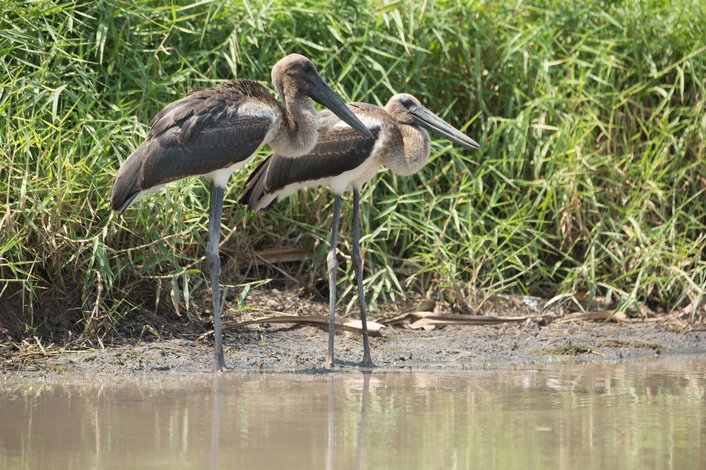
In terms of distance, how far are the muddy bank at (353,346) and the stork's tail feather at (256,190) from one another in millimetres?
610

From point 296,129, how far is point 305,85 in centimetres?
27

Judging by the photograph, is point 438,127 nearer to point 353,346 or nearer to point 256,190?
point 256,190

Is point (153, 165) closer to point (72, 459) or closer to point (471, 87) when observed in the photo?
point (72, 459)

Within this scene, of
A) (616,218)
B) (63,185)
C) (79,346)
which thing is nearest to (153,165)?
(63,185)

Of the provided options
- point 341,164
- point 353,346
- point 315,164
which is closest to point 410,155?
point 341,164

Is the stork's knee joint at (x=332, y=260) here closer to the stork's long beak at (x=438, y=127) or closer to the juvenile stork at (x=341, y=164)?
the juvenile stork at (x=341, y=164)

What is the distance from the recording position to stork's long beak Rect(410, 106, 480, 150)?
6695mm

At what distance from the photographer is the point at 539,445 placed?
380cm

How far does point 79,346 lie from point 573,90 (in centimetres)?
372

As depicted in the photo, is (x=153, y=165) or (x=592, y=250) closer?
(x=153, y=165)

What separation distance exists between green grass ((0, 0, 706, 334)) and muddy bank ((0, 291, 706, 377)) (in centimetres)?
22

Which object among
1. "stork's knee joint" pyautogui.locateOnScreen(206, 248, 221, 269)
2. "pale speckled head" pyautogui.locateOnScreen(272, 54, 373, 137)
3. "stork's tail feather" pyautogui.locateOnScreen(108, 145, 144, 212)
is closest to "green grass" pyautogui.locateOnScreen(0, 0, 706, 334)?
"stork's knee joint" pyautogui.locateOnScreen(206, 248, 221, 269)

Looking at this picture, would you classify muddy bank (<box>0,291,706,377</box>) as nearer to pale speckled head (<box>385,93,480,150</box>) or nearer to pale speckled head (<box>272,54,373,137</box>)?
pale speckled head (<box>385,93,480,150</box>)

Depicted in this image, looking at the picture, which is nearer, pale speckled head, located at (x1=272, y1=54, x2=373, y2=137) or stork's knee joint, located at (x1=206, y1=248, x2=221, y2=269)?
stork's knee joint, located at (x1=206, y1=248, x2=221, y2=269)
